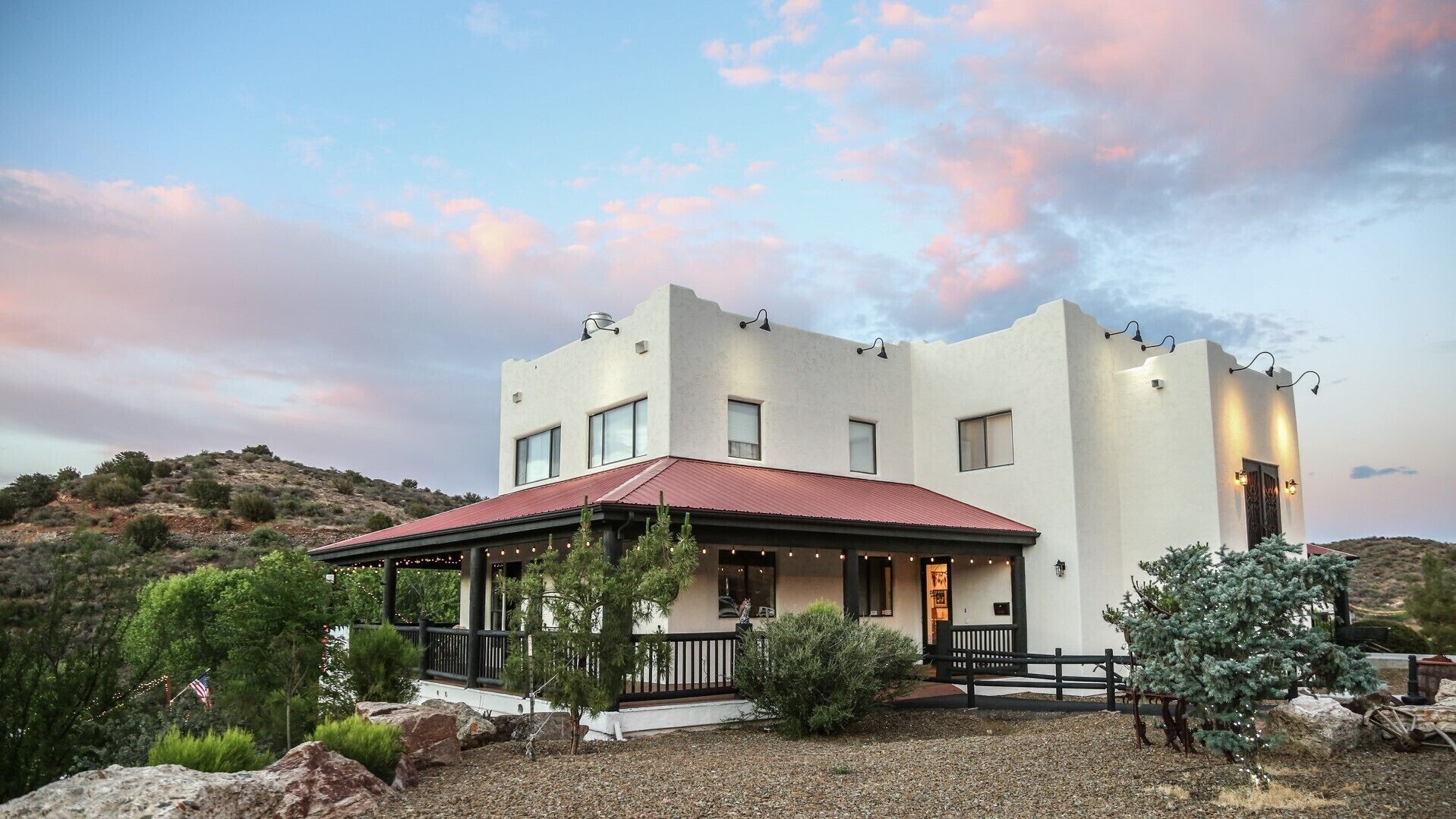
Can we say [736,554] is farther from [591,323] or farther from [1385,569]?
[1385,569]

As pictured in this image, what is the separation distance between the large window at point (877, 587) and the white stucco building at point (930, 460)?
1.7 inches

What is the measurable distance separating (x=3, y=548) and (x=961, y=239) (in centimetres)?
4110

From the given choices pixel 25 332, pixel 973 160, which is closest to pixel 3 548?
pixel 25 332

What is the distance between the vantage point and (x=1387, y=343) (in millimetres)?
19094

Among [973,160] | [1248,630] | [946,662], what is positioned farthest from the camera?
[973,160]

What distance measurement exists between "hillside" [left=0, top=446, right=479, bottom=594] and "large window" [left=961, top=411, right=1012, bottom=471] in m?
28.3

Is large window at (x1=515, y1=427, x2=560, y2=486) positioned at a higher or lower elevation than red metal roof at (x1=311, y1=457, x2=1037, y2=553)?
higher

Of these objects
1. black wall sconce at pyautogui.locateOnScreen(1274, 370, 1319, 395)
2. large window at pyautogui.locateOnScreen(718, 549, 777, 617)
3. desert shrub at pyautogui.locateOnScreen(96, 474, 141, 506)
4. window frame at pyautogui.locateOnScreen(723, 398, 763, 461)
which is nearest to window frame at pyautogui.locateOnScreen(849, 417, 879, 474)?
window frame at pyautogui.locateOnScreen(723, 398, 763, 461)

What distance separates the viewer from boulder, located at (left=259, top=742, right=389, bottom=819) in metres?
7.32

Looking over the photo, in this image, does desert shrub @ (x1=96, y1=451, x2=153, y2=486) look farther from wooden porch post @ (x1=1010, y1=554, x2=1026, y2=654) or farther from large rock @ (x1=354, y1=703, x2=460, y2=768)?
large rock @ (x1=354, y1=703, x2=460, y2=768)

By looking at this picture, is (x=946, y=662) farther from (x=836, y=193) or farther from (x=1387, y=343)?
(x=1387, y=343)

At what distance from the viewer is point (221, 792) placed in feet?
22.6

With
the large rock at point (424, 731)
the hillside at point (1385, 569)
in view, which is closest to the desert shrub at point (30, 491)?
the large rock at point (424, 731)

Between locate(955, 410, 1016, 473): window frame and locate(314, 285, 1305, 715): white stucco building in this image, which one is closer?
locate(314, 285, 1305, 715): white stucco building
